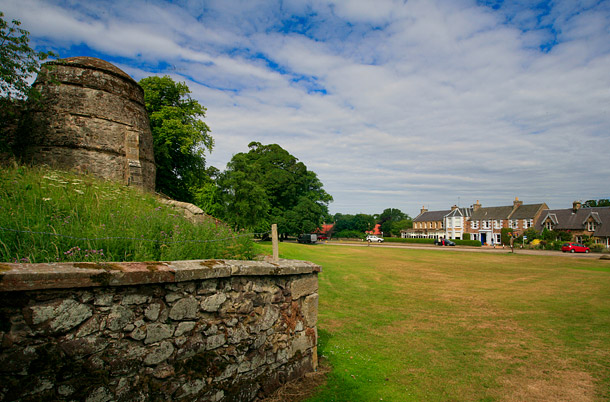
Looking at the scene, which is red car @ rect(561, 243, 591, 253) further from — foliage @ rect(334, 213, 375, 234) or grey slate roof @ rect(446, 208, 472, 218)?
foliage @ rect(334, 213, 375, 234)

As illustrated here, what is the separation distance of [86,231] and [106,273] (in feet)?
5.11

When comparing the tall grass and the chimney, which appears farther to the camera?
the chimney

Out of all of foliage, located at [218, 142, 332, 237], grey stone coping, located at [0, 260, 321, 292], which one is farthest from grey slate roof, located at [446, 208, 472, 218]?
grey stone coping, located at [0, 260, 321, 292]

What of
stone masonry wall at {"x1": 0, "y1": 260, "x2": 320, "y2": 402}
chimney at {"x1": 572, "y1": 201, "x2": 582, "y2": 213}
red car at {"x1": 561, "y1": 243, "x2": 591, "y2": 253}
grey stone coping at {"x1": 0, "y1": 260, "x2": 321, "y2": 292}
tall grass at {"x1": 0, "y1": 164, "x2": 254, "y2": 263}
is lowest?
red car at {"x1": 561, "y1": 243, "x2": 591, "y2": 253}

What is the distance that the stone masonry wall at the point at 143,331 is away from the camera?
8.91 feet

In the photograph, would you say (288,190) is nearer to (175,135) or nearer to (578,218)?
(175,135)

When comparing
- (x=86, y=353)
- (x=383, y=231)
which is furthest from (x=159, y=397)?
(x=383, y=231)

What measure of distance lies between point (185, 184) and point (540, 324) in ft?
76.6

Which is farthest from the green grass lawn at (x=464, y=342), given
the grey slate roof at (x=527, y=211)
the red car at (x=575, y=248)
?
the grey slate roof at (x=527, y=211)

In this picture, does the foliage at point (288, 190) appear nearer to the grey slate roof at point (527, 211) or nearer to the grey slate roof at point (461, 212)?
the grey slate roof at point (461, 212)

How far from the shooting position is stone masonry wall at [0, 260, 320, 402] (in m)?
2.71

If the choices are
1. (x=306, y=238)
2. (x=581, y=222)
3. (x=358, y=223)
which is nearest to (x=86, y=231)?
(x=306, y=238)

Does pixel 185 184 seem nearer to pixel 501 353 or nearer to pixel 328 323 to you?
pixel 328 323

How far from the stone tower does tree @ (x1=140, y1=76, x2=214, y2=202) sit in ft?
32.3
